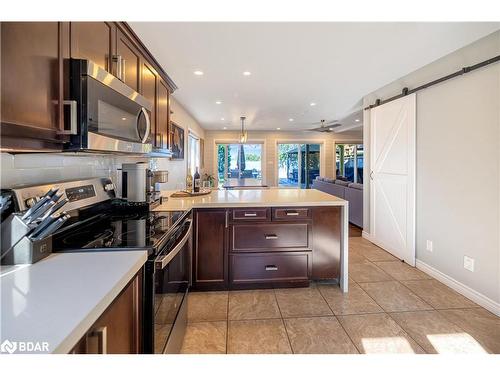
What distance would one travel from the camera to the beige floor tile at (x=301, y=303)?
7.30ft

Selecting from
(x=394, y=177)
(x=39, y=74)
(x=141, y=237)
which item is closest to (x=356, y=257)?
(x=394, y=177)

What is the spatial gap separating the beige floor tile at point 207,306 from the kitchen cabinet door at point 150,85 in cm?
158

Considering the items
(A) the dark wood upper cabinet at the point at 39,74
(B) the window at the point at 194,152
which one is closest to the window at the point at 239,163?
(B) the window at the point at 194,152

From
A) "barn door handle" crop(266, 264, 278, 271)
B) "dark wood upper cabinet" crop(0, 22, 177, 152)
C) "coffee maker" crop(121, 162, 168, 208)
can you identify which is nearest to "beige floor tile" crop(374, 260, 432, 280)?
"barn door handle" crop(266, 264, 278, 271)

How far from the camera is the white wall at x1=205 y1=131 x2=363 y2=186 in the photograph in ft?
30.3

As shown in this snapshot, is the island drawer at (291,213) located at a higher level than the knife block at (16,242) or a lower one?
lower

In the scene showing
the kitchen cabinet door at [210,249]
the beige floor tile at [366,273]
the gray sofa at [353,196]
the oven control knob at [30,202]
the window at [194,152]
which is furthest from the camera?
the window at [194,152]

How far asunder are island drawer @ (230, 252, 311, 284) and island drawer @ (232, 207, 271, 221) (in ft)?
1.17

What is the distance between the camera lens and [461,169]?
2.60 meters

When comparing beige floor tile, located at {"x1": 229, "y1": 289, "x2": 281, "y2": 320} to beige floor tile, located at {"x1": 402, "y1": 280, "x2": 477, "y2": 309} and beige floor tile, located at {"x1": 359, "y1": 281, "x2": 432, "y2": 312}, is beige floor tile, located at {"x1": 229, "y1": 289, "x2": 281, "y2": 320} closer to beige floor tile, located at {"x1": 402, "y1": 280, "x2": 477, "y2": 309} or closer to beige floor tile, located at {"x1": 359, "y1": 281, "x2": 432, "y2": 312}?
beige floor tile, located at {"x1": 359, "y1": 281, "x2": 432, "y2": 312}

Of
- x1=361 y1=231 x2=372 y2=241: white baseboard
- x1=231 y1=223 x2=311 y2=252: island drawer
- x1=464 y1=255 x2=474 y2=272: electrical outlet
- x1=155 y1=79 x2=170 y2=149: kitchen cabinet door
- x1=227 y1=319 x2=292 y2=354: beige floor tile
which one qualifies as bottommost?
x1=227 y1=319 x2=292 y2=354: beige floor tile

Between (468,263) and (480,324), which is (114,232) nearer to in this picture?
(480,324)

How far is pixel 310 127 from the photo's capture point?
8469 millimetres

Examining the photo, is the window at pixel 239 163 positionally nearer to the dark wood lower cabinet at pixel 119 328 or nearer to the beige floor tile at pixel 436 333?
the beige floor tile at pixel 436 333
